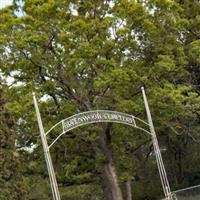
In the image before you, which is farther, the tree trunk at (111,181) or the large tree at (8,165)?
the tree trunk at (111,181)

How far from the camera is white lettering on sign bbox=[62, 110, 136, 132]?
18.5m

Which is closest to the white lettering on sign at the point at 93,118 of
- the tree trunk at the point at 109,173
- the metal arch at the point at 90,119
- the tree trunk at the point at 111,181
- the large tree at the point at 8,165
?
the metal arch at the point at 90,119

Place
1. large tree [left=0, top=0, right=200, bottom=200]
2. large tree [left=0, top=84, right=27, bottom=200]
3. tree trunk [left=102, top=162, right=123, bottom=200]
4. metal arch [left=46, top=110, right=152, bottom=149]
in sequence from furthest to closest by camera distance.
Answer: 1. tree trunk [left=102, top=162, right=123, bottom=200]
2. large tree [left=0, top=0, right=200, bottom=200]
3. large tree [left=0, top=84, right=27, bottom=200]
4. metal arch [left=46, top=110, right=152, bottom=149]

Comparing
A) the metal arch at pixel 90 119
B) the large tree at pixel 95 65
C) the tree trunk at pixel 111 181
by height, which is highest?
the large tree at pixel 95 65

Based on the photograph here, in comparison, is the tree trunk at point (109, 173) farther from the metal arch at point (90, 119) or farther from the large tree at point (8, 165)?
the large tree at point (8, 165)

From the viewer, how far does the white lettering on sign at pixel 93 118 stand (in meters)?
18.5

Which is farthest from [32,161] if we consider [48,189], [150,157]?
[150,157]

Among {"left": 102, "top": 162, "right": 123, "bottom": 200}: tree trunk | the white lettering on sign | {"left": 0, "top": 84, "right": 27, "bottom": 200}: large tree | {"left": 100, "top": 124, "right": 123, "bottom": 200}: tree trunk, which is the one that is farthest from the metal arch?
{"left": 102, "top": 162, "right": 123, "bottom": 200}: tree trunk

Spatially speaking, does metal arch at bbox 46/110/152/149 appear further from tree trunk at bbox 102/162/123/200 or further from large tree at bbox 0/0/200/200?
tree trunk at bbox 102/162/123/200

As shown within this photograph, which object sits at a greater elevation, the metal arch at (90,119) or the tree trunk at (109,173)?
the metal arch at (90,119)

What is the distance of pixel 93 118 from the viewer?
1912cm

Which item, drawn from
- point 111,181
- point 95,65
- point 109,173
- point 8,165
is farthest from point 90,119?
point 111,181

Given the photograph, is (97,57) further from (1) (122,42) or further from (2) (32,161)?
(2) (32,161)

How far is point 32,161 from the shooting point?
948 inches
